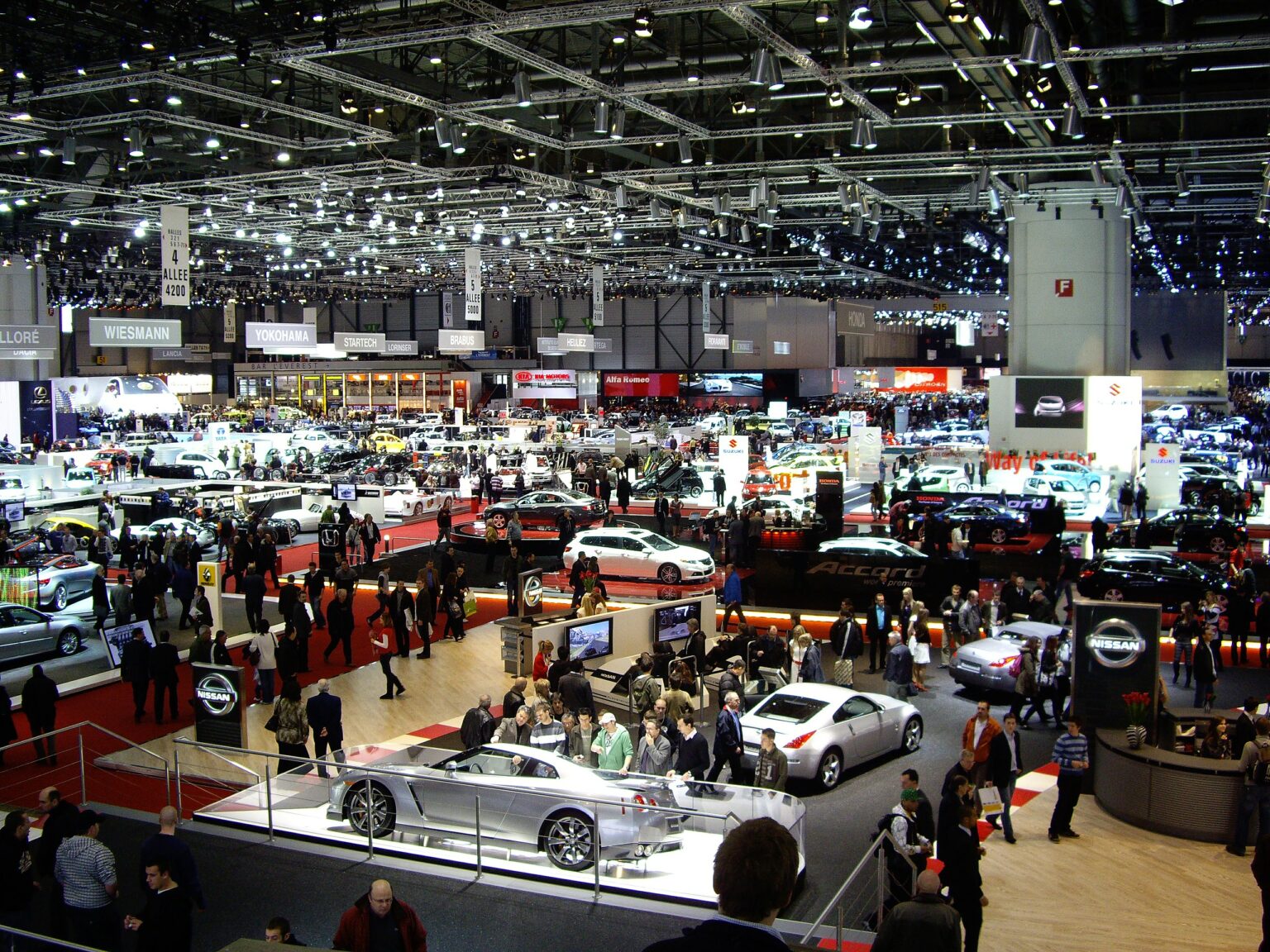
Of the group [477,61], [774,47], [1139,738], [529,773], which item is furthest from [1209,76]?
[529,773]

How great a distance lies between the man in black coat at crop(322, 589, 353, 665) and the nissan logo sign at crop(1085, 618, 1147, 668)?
11.0 m

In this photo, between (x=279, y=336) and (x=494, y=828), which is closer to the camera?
(x=494, y=828)

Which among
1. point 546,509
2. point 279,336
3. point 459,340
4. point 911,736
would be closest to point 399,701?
point 911,736

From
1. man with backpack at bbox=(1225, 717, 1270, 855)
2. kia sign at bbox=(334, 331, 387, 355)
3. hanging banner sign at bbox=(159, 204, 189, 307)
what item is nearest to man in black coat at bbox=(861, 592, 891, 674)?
man with backpack at bbox=(1225, 717, 1270, 855)

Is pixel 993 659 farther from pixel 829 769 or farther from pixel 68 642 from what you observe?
pixel 68 642

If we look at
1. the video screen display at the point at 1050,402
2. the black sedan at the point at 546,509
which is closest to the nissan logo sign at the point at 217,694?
the black sedan at the point at 546,509

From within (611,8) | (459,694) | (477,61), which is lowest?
(459,694)

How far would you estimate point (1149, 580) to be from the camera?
20203 mm

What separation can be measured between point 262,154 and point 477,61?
29.9ft

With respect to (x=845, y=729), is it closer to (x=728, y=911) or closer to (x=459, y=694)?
(x=459, y=694)

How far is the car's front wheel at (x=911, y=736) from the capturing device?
13.2 metres

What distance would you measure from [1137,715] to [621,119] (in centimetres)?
1202

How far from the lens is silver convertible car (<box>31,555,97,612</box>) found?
19.2 metres

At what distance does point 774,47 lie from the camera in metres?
15.2
